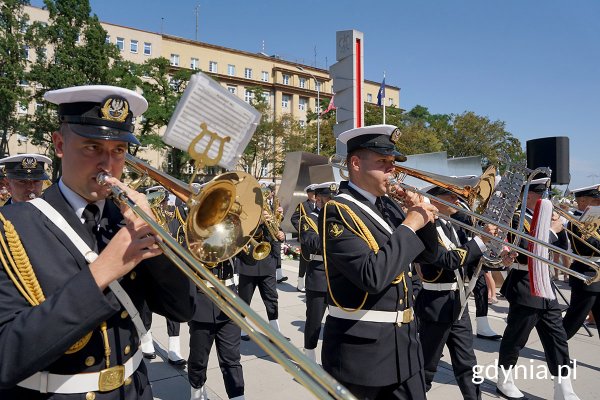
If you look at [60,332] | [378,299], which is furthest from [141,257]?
[378,299]

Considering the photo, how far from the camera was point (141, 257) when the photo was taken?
1525mm

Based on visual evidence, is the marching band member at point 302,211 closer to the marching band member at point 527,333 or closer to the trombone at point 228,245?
the marching band member at point 527,333

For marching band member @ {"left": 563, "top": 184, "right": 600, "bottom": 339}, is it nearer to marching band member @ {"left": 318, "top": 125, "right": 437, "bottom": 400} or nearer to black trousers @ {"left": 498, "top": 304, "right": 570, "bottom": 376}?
black trousers @ {"left": 498, "top": 304, "right": 570, "bottom": 376}

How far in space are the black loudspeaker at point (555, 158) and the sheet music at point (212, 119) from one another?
29.1ft

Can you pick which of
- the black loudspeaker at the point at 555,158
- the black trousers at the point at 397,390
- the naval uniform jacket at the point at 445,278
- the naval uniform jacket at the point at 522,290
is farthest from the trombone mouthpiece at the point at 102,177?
the black loudspeaker at the point at 555,158

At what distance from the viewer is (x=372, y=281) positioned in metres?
2.58

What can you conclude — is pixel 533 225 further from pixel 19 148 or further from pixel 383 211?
pixel 19 148

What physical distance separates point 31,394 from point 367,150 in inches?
91.9

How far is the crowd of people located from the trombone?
0.10m

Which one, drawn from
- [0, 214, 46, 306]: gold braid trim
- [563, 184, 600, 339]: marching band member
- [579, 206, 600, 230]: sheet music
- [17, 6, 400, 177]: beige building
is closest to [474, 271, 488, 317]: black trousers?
[563, 184, 600, 339]: marching band member

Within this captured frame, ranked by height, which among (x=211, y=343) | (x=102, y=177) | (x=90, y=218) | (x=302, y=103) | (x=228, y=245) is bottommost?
(x=211, y=343)

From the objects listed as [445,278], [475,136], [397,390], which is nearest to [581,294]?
[445,278]

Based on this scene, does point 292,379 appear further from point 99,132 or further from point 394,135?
point 99,132

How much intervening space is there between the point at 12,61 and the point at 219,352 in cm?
3593
